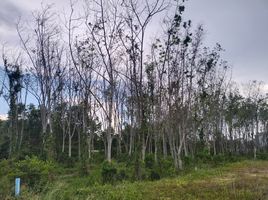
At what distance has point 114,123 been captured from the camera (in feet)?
111

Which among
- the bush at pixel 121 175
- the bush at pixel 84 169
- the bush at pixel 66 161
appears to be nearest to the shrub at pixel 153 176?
the bush at pixel 121 175

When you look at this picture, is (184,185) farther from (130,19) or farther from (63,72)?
(63,72)

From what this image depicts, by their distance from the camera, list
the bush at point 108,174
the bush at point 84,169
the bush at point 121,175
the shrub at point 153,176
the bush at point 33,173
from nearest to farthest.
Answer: the bush at point 33,173 < the bush at point 108,174 < the bush at point 121,175 < the shrub at point 153,176 < the bush at point 84,169

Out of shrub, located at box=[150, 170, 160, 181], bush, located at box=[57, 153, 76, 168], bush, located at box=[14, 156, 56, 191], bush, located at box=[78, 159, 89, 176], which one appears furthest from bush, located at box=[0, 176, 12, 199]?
bush, located at box=[57, 153, 76, 168]

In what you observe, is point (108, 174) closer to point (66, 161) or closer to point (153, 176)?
point (153, 176)

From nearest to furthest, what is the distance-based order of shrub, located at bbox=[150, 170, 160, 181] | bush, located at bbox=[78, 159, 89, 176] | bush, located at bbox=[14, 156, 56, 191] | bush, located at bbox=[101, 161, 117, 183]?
1. bush, located at bbox=[14, 156, 56, 191]
2. bush, located at bbox=[101, 161, 117, 183]
3. shrub, located at bbox=[150, 170, 160, 181]
4. bush, located at bbox=[78, 159, 89, 176]

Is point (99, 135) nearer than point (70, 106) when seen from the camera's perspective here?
No

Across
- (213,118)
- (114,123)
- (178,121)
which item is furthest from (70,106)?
(213,118)

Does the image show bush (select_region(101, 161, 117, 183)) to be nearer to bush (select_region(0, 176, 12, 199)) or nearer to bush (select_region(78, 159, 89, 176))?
bush (select_region(78, 159, 89, 176))

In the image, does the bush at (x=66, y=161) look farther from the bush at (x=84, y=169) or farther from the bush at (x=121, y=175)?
the bush at (x=121, y=175)

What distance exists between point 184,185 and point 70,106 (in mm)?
21345

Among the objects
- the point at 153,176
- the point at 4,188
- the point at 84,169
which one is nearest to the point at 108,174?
the point at 153,176

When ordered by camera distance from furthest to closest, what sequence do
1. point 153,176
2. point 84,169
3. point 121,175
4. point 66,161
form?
point 66,161
point 84,169
point 153,176
point 121,175

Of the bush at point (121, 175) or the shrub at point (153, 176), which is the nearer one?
the bush at point (121, 175)
